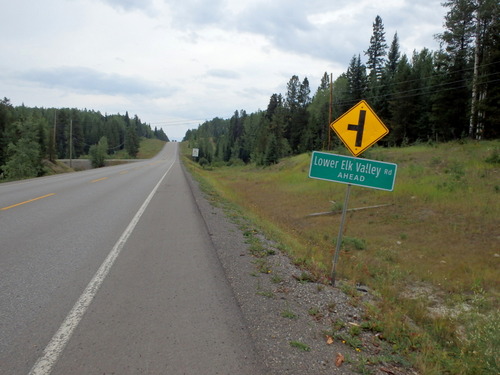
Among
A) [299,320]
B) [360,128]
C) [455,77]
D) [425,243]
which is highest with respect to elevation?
[455,77]

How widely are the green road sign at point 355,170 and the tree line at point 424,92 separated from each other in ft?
75.7

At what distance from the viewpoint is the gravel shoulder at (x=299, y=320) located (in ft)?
10.5

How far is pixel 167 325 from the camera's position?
3709 mm

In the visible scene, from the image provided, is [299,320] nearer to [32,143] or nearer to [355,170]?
[355,170]

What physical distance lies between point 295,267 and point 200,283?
2017mm

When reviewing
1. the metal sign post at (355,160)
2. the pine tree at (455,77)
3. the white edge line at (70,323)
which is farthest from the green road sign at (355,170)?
the pine tree at (455,77)

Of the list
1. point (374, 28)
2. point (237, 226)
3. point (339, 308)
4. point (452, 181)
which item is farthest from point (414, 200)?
point (374, 28)

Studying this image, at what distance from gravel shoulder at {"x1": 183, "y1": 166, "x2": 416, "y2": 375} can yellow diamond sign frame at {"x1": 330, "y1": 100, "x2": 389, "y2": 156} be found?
2.41 meters

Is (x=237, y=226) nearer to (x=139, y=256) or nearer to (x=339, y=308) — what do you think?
Answer: (x=139, y=256)

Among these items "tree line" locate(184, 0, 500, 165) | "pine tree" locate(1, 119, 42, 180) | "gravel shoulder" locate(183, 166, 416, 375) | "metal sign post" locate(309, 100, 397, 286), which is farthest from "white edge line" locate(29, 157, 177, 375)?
"pine tree" locate(1, 119, 42, 180)

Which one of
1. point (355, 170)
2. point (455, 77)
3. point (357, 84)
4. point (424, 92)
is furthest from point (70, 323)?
point (357, 84)

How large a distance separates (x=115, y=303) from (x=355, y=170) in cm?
403

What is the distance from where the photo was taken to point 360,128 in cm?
540

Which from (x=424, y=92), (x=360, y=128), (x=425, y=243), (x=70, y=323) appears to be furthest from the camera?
(x=424, y=92)
